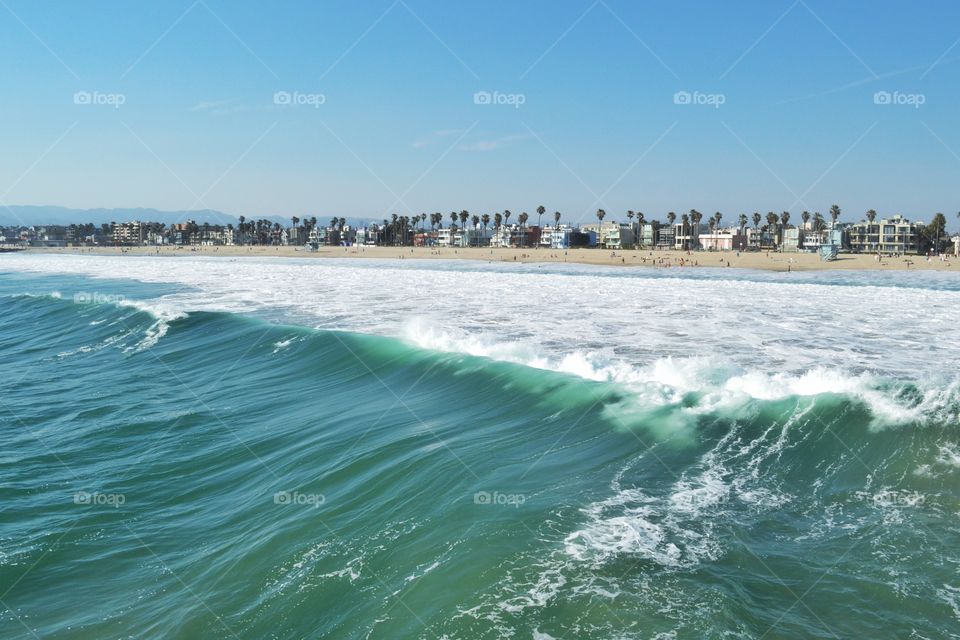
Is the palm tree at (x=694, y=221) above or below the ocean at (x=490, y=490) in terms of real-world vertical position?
above

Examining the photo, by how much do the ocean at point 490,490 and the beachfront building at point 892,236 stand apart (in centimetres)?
14632

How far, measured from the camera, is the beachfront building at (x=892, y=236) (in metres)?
144

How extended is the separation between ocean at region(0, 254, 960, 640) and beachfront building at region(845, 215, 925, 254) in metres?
146

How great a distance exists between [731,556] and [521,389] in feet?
26.6

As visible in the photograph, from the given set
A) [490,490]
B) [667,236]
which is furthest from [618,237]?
[490,490]

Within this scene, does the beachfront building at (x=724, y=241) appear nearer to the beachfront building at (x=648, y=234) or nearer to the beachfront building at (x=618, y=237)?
the beachfront building at (x=648, y=234)

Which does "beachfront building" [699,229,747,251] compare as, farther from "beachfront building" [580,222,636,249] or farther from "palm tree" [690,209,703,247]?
"beachfront building" [580,222,636,249]

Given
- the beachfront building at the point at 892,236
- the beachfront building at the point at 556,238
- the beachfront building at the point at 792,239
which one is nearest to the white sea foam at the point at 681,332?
the beachfront building at the point at 892,236

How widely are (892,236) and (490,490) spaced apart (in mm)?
164199

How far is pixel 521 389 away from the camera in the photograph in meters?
15.3

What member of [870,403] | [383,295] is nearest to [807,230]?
[383,295]

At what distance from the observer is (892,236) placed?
145000 mm

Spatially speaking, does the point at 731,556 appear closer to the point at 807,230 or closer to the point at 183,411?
the point at 183,411

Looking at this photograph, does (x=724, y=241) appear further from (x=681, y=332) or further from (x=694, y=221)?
(x=681, y=332)
